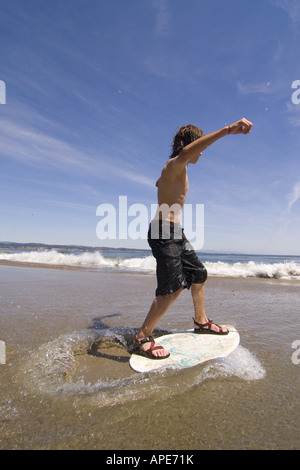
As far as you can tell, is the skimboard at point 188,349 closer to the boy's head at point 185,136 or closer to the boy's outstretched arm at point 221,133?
the boy's outstretched arm at point 221,133

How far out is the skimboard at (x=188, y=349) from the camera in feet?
7.00

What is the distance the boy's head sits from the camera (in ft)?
8.55

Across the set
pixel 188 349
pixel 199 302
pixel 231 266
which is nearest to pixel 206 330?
pixel 199 302

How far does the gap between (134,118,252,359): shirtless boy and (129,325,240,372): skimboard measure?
0.09m

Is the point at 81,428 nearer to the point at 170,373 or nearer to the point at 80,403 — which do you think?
the point at 80,403

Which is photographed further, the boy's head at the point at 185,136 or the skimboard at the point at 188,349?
the boy's head at the point at 185,136

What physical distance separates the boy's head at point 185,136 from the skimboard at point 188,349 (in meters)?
1.93

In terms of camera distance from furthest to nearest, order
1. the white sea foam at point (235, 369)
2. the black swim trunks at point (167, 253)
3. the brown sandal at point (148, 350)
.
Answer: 1. the black swim trunks at point (167, 253)
2. the brown sandal at point (148, 350)
3. the white sea foam at point (235, 369)

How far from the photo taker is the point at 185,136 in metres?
2.63

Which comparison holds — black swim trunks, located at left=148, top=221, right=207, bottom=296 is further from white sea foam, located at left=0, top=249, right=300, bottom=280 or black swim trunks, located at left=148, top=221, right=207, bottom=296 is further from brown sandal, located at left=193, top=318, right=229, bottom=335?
white sea foam, located at left=0, top=249, right=300, bottom=280

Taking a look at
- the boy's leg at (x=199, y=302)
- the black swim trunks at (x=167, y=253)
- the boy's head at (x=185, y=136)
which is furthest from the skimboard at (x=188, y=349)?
the boy's head at (x=185, y=136)

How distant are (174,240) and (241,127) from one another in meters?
1.17

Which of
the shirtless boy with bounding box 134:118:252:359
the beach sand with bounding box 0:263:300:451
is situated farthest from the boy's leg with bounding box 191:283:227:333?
the beach sand with bounding box 0:263:300:451
